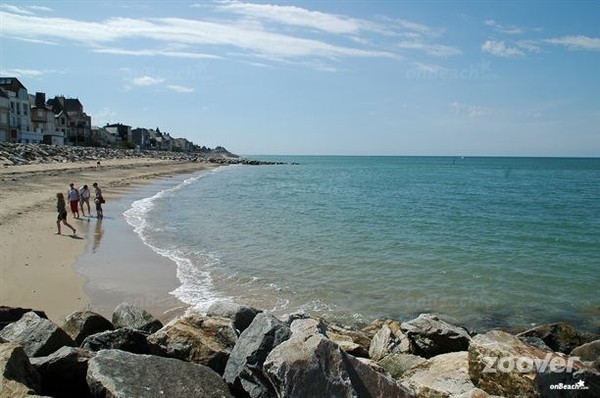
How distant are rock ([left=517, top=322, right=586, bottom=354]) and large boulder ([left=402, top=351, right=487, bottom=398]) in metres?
3.27

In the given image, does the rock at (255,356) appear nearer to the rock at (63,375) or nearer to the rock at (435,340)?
the rock at (63,375)

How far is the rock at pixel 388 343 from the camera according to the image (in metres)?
7.44

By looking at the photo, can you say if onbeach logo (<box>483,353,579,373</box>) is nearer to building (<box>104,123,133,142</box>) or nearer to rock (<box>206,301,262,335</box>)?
rock (<box>206,301,262,335</box>)

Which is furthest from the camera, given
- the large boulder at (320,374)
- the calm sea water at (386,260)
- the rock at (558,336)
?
the calm sea water at (386,260)

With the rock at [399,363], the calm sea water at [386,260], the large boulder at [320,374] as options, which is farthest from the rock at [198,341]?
the calm sea water at [386,260]

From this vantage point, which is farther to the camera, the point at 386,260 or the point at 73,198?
the point at 73,198

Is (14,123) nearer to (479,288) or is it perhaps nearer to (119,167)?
(119,167)

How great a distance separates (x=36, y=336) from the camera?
596 centimetres

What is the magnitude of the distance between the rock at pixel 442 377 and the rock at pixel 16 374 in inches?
154

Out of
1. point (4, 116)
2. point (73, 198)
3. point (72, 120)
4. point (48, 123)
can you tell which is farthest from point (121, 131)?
point (73, 198)

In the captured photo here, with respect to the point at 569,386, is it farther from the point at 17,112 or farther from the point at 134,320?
the point at 17,112

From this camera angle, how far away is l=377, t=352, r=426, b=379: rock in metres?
6.23

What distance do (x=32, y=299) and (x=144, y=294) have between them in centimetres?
240

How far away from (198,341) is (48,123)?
89.6 metres
